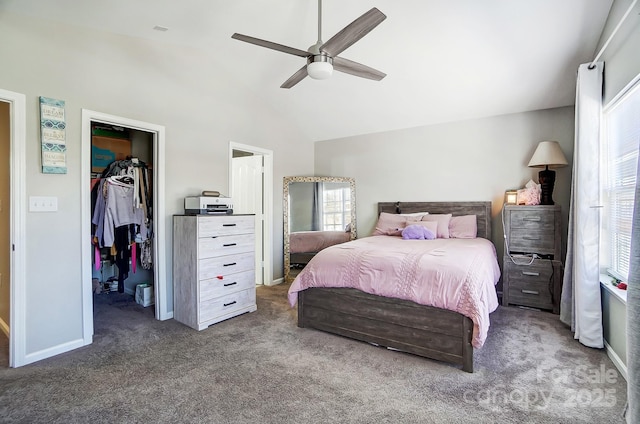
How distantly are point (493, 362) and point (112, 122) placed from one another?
3.76 m

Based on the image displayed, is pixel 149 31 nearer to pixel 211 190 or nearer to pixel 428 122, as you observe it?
pixel 211 190

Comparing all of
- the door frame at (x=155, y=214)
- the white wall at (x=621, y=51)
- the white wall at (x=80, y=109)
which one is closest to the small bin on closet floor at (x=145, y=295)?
the door frame at (x=155, y=214)

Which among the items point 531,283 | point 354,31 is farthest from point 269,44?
point 531,283

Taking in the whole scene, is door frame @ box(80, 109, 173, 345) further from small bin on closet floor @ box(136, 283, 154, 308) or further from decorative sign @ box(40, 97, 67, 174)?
small bin on closet floor @ box(136, 283, 154, 308)

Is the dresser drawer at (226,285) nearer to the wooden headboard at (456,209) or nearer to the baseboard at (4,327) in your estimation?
the baseboard at (4,327)

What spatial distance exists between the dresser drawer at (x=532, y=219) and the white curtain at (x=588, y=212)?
2.49 ft

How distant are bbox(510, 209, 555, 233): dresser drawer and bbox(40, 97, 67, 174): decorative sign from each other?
4.46m

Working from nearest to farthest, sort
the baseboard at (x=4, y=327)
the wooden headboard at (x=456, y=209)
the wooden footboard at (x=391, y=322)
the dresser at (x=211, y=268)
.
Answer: the wooden footboard at (x=391, y=322)
the baseboard at (x=4, y=327)
the dresser at (x=211, y=268)
the wooden headboard at (x=456, y=209)

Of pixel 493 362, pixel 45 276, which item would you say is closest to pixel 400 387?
pixel 493 362

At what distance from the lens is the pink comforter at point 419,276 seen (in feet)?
7.28

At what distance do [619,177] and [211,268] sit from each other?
11.7 feet

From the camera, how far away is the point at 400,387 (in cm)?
204

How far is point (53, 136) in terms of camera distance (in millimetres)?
2529

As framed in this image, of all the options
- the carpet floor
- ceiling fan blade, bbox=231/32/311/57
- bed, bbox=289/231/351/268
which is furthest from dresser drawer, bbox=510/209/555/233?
ceiling fan blade, bbox=231/32/311/57
